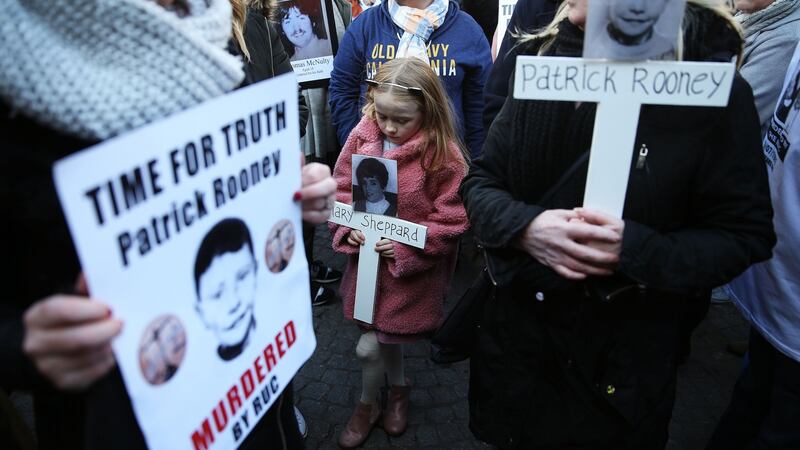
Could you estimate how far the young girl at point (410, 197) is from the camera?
2.19 m

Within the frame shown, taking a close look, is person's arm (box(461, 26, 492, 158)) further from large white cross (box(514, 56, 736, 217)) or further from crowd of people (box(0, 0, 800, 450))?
large white cross (box(514, 56, 736, 217))

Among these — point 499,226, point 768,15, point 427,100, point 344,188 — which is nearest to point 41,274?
point 499,226

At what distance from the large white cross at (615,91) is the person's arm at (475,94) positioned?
1708 mm

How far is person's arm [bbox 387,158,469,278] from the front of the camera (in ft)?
7.10

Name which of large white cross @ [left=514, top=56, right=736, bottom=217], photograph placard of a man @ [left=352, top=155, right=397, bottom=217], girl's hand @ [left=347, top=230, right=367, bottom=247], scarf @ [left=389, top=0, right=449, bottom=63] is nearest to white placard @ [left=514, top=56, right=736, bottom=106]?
large white cross @ [left=514, top=56, right=736, bottom=217]

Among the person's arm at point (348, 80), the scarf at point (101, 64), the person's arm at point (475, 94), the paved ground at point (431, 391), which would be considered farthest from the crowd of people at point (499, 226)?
the person's arm at point (475, 94)

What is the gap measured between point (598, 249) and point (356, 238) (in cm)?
115

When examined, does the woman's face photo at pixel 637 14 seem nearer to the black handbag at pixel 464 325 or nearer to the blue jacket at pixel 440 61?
the black handbag at pixel 464 325

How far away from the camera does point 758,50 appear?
2.66 m

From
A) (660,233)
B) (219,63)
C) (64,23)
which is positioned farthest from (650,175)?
(64,23)

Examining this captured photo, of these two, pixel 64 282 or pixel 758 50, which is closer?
pixel 64 282

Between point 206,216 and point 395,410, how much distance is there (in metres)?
1.86

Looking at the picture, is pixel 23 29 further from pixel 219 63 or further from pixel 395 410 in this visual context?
pixel 395 410

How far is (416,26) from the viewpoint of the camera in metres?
2.87
